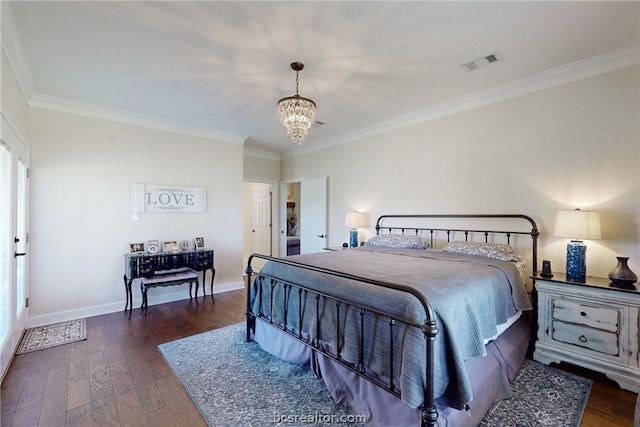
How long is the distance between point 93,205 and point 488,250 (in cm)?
475

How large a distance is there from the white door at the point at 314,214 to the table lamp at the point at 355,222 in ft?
2.78

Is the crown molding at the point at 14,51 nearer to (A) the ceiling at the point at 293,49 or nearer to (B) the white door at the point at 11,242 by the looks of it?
(A) the ceiling at the point at 293,49

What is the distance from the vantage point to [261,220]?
6941 millimetres

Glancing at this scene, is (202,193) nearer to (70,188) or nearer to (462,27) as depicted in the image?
(70,188)

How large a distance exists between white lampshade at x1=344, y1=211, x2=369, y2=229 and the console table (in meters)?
2.19

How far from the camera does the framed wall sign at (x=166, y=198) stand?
408cm

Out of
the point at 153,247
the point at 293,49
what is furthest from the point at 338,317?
the point at 153,247

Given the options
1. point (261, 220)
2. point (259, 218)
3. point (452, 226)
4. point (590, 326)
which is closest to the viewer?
point (590, 326)

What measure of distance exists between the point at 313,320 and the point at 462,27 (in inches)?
97.2

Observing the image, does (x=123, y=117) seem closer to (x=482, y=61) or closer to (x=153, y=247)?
(x=153, y=247)

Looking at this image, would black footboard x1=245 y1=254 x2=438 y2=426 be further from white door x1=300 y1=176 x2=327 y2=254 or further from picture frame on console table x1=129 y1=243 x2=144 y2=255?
white door x1=300 y1=176 x2=327 y2=254

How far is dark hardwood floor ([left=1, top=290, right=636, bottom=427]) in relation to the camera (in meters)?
1.87

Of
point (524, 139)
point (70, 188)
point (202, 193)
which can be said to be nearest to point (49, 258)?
point (70, 188)

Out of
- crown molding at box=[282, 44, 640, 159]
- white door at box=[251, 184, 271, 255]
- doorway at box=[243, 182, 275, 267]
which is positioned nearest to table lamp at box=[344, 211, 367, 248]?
crown molding at box=[282, 44, 640, 159]
